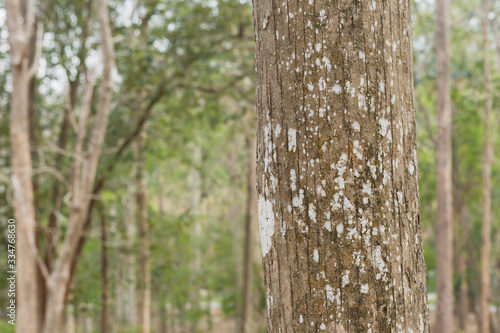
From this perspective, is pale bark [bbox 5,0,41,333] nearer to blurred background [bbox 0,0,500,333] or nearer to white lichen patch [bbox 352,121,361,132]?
blurred background [bbox 0,0,500,333]

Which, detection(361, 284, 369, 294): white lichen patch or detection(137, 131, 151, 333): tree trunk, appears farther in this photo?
detection(137, 131, 151, 333): tree trunk

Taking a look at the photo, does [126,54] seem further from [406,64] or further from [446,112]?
[406,64]

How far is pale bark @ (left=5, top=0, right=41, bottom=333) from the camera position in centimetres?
648

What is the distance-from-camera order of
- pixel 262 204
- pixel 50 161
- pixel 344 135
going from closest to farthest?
pixel 344 135
pixel 262 204
pixel 50 161

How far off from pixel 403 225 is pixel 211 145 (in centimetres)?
1731

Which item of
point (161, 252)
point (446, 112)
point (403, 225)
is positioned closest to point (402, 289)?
point (403, 225)

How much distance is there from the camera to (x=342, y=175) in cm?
114

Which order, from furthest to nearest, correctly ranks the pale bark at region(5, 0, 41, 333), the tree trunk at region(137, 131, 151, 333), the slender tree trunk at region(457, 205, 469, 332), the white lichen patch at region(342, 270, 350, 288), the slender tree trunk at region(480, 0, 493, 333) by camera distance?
the slender tree trunk at region(457, 205, 469, 332)
the slender tree trunk at region(480, 0, 493, 333)
the tree trunk at region(137, 131, 151, 333)
the pale bark at region(5, 0, 41, 333)
the white lichen patch at region(342, 270, 350, 288)

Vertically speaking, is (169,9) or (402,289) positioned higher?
(169,9)

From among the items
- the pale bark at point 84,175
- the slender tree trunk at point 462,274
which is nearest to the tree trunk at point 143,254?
the pale bark at point 84,175

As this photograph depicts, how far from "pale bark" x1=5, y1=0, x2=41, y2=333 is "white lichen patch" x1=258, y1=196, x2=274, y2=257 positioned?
5908mm

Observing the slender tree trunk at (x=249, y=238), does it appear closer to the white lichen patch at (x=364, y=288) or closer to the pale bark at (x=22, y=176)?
the pale bark at (x=22, y=176)

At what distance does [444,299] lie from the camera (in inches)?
413

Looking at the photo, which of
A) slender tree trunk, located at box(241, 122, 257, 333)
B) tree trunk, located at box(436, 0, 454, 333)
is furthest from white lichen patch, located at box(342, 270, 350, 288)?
slender tree trunk, located at box(241, 122, 257, 333)
